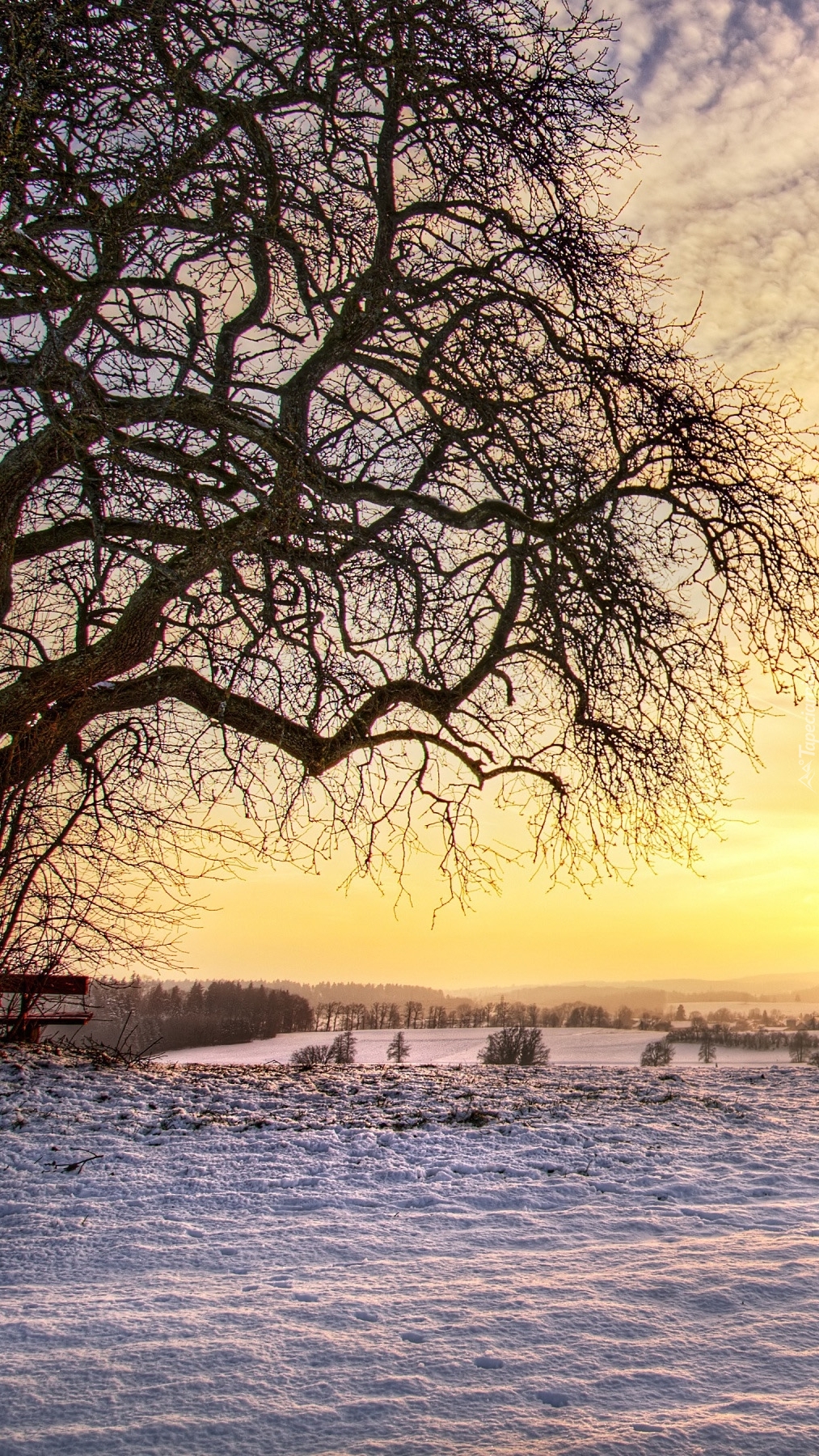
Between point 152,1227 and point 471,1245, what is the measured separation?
164 cm

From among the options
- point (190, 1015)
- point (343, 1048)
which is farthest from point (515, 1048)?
point (190, 1015)

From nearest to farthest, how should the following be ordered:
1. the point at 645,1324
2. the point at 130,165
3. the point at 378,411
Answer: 1. the point at 645,1324
2. the point at 130,165
3. the point at 378,411

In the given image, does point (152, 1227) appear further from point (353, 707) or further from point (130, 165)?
point (130, 165)

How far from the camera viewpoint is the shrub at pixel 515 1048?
15.4m

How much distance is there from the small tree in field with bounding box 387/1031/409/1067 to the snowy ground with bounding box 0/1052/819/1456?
8675 millimetres

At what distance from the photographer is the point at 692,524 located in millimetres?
6910

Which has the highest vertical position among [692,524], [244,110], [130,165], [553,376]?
[244,110]

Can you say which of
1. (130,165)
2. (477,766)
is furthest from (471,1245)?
(130,165)

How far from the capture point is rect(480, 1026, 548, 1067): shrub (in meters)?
15.4

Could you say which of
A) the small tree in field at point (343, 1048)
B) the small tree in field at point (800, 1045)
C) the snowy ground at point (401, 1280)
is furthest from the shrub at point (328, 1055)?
the small tree in field at point (800, 1045)

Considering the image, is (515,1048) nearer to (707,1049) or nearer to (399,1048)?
(399,1048)

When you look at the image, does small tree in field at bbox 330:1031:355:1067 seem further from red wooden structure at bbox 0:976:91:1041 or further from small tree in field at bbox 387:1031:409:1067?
red wooden structure at bbox 0:976:91:1041

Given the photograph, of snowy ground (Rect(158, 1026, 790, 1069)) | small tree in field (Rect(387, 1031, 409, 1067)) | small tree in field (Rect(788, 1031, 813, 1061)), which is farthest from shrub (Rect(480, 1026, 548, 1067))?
small tree in field (Rect(788, 1031, 813, 1061))

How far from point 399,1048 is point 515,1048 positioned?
209 centimetres
